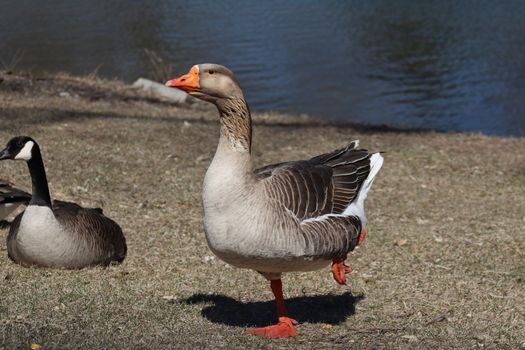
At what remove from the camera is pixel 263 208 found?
435 cm

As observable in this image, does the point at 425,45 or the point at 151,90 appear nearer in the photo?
the point at 151,90

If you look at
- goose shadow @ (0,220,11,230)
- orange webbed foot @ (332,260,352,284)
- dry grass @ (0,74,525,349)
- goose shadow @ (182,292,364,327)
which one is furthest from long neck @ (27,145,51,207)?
orange webbed foot @ (332,260,352,284)

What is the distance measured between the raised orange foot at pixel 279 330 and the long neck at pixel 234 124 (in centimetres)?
108

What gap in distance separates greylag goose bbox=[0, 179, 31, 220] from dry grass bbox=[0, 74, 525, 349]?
0.42 metres

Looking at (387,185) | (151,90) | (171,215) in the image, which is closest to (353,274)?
(171,215)

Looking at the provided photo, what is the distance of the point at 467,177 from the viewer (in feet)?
31.8

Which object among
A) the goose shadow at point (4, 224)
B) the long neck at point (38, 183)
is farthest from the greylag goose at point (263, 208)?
the goose shadow at point (4, 224)

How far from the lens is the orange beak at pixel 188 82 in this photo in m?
4.18

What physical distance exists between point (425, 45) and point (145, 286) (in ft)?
53.1

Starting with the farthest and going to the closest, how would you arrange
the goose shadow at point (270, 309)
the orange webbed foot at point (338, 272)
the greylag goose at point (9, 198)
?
the greylag goose at point (9, 198)
the goose shadow at point (270, 309)
the orange webbed foot at point (338, 272)

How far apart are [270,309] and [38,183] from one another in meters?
1.95

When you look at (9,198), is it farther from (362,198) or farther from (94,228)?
(362,198)

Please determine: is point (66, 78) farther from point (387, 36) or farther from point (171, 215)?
point (387, 36)

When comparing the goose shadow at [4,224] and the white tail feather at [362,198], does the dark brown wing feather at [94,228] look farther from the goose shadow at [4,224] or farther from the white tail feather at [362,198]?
the white tail feather at [362,198]
